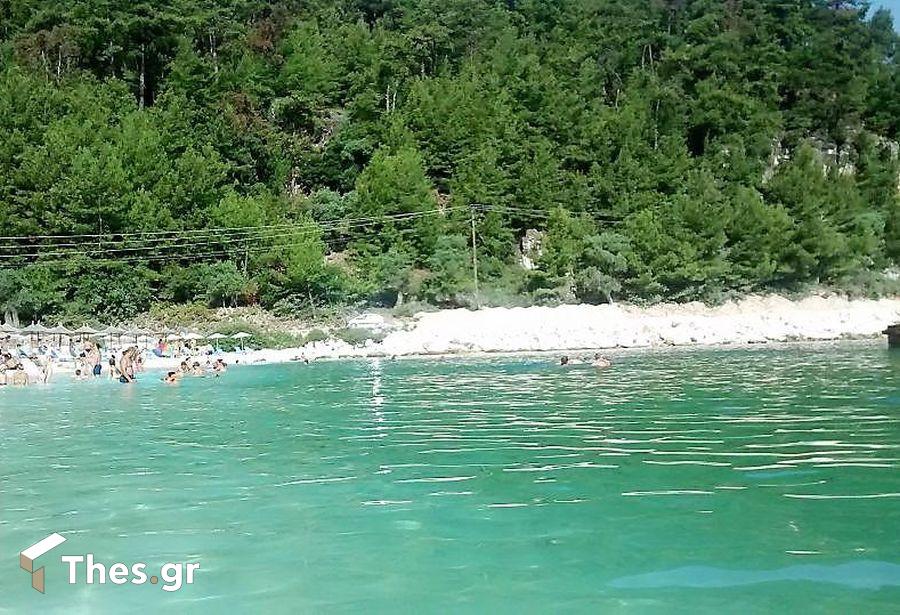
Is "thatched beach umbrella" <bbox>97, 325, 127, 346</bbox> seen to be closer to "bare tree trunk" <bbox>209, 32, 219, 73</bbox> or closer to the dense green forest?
the dense green forest

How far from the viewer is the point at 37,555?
808 centimetres

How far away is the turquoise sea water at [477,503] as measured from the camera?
6.95m

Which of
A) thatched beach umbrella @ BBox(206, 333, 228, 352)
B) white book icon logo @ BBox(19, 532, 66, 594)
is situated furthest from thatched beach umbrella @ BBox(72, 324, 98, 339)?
white book icon logo @ BBox(19, 532, 66, 594)

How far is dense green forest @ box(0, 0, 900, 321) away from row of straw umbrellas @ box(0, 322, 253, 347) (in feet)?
19.3

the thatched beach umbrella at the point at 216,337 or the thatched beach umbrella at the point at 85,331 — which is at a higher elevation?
the thatched beach umbrella at the point at 85,331

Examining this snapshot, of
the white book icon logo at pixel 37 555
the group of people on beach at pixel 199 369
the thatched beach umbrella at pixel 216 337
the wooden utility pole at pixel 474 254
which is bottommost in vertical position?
the group of people on beach at pixel 199 369

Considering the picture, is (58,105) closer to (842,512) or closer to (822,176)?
(822,176)

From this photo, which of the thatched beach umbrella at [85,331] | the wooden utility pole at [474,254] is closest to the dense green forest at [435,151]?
the wooden utility pole at [474,254]

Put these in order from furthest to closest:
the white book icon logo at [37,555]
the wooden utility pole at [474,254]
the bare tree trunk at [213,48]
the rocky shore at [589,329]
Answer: the bare tree trunk at [213,48] < the wooden utility pole at [474,254] < the rocky shore at [589,329] < the white book icon logo at [37,555]

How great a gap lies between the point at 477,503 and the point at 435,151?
5511 cm

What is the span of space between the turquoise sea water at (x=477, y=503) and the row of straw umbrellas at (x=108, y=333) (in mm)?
23309

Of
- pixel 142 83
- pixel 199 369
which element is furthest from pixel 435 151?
pixel 199 369

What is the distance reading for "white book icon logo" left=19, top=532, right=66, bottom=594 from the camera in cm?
738

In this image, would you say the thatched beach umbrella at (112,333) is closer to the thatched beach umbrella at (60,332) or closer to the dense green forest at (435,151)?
the thatched beach umbrella at (60,332)
